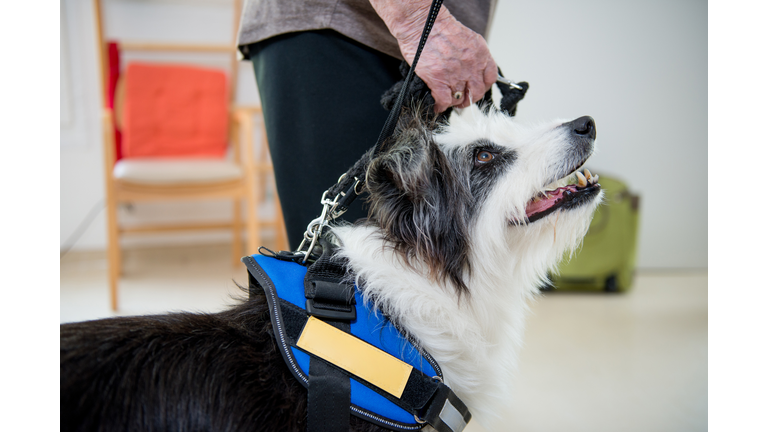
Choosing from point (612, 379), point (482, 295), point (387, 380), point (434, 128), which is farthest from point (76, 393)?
point (612, 379)

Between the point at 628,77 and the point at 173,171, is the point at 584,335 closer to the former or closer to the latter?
the point at 628,77

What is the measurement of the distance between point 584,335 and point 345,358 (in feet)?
6.52

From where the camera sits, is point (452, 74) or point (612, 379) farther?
point (612, 379)

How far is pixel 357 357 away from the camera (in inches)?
30.1

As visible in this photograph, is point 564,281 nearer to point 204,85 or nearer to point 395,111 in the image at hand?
point 395,111

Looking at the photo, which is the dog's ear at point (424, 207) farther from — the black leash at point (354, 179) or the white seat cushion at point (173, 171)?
the white seat cushion at point (173, 171)

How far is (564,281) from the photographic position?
116 inches

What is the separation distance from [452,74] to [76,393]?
865 mm

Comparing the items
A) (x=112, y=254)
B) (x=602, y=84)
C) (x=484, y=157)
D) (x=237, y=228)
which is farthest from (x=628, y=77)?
(x=112, y=254)

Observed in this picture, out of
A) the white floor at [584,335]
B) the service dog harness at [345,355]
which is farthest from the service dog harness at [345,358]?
the white floor at [584,335]

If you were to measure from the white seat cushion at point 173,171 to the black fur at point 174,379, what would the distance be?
2.06m

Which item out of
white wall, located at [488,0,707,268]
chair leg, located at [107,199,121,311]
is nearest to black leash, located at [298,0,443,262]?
chair leg, located at [107,199,121,311]

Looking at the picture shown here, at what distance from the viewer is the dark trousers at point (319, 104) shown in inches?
42.4

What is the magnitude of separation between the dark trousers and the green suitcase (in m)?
2.19
